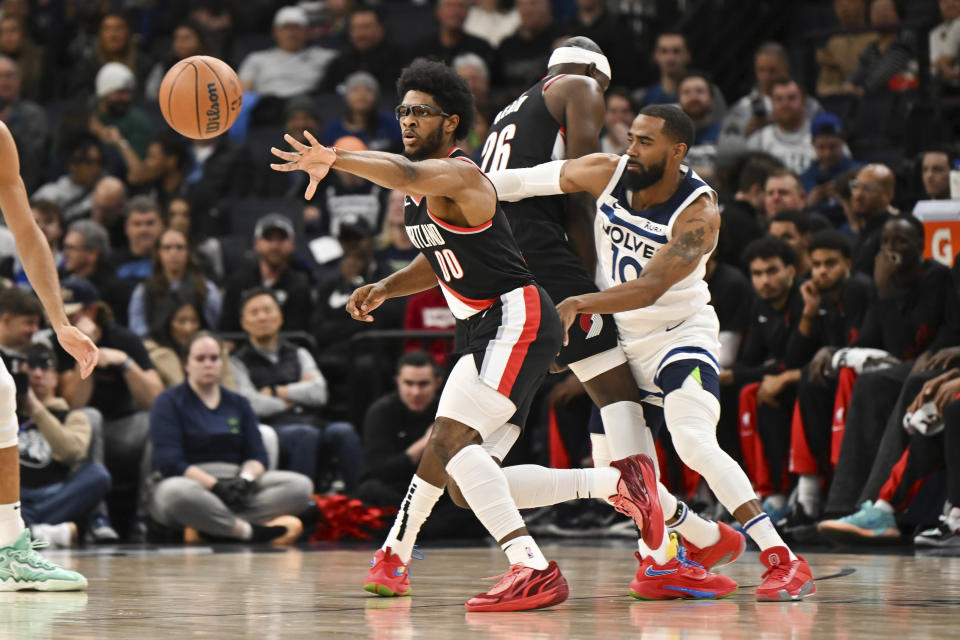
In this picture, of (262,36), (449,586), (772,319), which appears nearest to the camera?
(449,586)

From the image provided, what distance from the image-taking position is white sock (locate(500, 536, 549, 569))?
5.07 metres

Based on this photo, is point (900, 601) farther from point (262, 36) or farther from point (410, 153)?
point (262, 36)

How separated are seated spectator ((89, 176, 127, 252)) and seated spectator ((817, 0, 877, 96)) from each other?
603cm

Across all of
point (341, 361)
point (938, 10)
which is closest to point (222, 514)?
point (341, 361)

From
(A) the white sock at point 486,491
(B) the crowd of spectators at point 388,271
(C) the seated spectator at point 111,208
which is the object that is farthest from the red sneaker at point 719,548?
(C) the seated spectator at point 111,208

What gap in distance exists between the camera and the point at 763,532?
5391 millimetres

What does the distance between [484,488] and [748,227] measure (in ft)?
17.1

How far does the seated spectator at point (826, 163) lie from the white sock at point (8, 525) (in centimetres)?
644

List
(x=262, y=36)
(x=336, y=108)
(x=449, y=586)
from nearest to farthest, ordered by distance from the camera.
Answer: (x=449, y=586) < (x=336, y=108) < (x=262, y=36)

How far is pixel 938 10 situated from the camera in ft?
37.1

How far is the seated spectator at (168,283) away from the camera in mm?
10805

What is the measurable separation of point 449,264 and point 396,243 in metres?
5.99

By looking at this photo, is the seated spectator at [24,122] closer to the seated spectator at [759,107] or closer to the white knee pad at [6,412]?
the seated spectator at [759,107]

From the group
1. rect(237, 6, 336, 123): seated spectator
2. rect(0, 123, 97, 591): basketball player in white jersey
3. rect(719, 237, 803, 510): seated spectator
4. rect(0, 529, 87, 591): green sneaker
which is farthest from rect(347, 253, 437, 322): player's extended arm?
rect(237, 6, 336, 123): seated spectator
